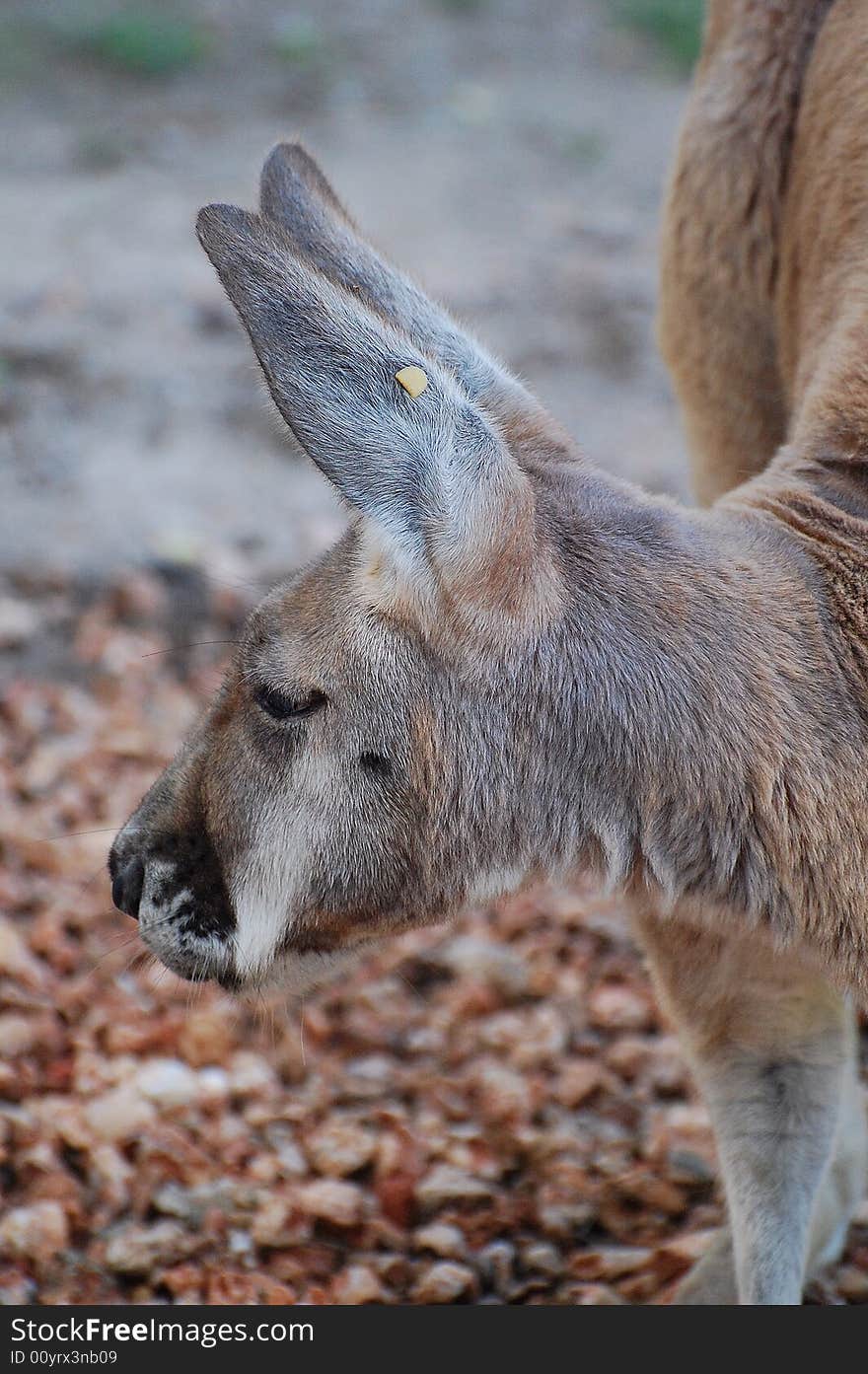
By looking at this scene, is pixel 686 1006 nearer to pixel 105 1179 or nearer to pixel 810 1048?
pixel 810 1048

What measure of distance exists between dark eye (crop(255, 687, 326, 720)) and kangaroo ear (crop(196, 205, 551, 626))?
1.04ft

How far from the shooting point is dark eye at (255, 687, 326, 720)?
2.61m

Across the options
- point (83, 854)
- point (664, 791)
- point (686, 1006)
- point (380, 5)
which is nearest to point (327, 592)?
point (664, 791)

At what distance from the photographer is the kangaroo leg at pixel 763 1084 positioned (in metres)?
2.90

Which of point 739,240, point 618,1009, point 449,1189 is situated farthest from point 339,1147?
point 739,240

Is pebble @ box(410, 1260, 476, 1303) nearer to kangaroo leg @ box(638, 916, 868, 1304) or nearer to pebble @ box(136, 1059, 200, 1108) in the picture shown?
kangaroo leg @ box(638, 916, 868, 1304)

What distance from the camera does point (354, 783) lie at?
2.59 metres

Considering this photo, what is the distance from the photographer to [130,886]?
2.87 metres

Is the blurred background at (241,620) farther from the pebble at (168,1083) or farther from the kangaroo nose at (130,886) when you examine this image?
the kangaroo nose at (130,886)

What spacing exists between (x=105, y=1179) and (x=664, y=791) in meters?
1.66

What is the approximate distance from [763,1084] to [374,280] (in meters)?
1.52

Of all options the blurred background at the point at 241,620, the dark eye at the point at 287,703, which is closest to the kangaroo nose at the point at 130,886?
the blurred background at the point at 241,620

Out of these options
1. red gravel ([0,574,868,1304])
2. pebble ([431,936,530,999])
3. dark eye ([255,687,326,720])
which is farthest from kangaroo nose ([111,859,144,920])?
pebble ([431,936,530,999])

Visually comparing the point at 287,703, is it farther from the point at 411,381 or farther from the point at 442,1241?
the point at 442,1241
